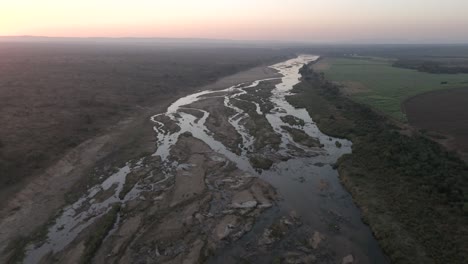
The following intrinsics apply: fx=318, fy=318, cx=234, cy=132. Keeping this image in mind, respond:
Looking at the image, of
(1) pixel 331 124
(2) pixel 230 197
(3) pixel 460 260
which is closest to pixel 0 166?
(2) pixel 230 197

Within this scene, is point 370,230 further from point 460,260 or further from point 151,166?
point 151,166

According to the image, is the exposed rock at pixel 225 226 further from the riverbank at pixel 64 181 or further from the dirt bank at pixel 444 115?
the dirt bank at pixel 444 115

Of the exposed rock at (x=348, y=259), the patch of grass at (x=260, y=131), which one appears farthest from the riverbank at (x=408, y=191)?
the patch of grass at (x=260, y=131)

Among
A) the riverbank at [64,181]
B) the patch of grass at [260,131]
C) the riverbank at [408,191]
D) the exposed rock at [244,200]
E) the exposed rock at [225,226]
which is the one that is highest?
the riverbank at [408,191]

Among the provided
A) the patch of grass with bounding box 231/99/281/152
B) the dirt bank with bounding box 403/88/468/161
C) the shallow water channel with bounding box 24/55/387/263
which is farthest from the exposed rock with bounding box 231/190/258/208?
the dirt bank with bounding box 403/88/468/161

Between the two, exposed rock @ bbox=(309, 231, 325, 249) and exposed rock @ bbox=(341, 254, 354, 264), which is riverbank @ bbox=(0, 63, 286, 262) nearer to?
Result: exposed rock @ bbox=(309, 231, 325, 249)

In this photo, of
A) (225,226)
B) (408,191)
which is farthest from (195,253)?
(408,191)

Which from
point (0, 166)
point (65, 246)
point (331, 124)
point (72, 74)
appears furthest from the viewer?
point (72, 74)
